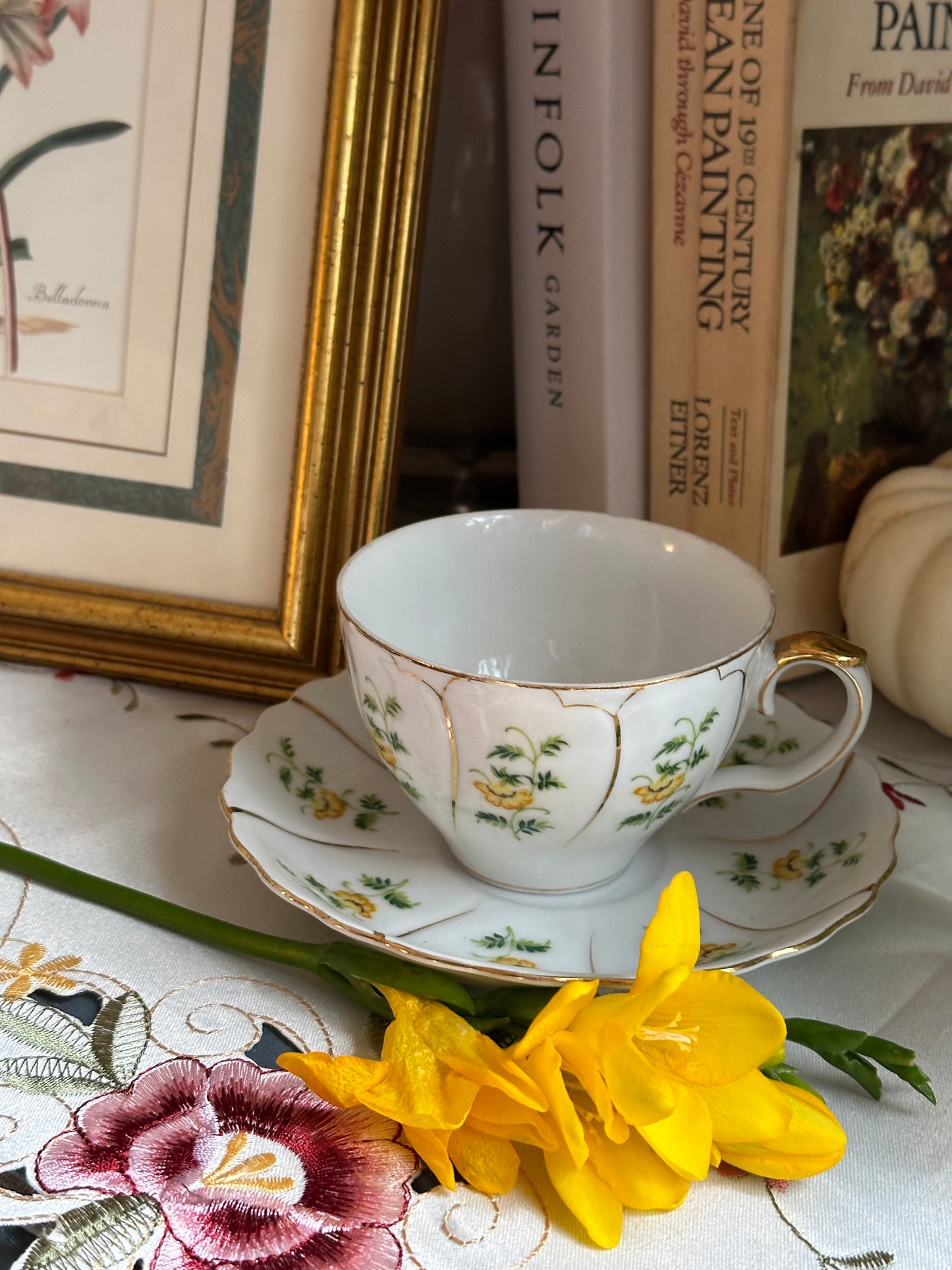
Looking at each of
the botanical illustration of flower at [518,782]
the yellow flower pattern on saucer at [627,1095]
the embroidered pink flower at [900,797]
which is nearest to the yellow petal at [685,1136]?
the yellow flower pattern on saucer at [627,1095]

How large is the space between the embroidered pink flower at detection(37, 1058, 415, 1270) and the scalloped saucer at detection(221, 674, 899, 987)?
0.05 metres

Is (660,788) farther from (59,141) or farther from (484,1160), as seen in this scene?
(59,141)

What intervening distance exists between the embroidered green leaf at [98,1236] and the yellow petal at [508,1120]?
0.26 ft

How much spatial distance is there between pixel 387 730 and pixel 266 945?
0.08 meters

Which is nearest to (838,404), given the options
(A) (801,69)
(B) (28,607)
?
(A) (801,69)

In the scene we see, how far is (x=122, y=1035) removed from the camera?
0.35 metres

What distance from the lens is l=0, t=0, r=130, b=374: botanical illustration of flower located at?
1.68 ft

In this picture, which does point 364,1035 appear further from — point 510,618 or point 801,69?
point 801,69

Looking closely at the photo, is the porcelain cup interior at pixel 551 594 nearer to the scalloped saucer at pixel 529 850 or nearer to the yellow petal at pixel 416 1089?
the scalloped saucer at pixel 529 850

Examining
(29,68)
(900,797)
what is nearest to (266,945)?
(900,797)

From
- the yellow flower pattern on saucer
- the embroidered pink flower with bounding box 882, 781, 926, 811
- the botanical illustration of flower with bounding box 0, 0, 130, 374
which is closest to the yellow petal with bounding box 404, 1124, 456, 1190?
the yellow flower pattern on saucer

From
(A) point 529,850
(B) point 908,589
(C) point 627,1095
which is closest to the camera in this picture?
(C) point 627,1095

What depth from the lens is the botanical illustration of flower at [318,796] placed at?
447mm

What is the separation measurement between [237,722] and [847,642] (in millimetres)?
265
